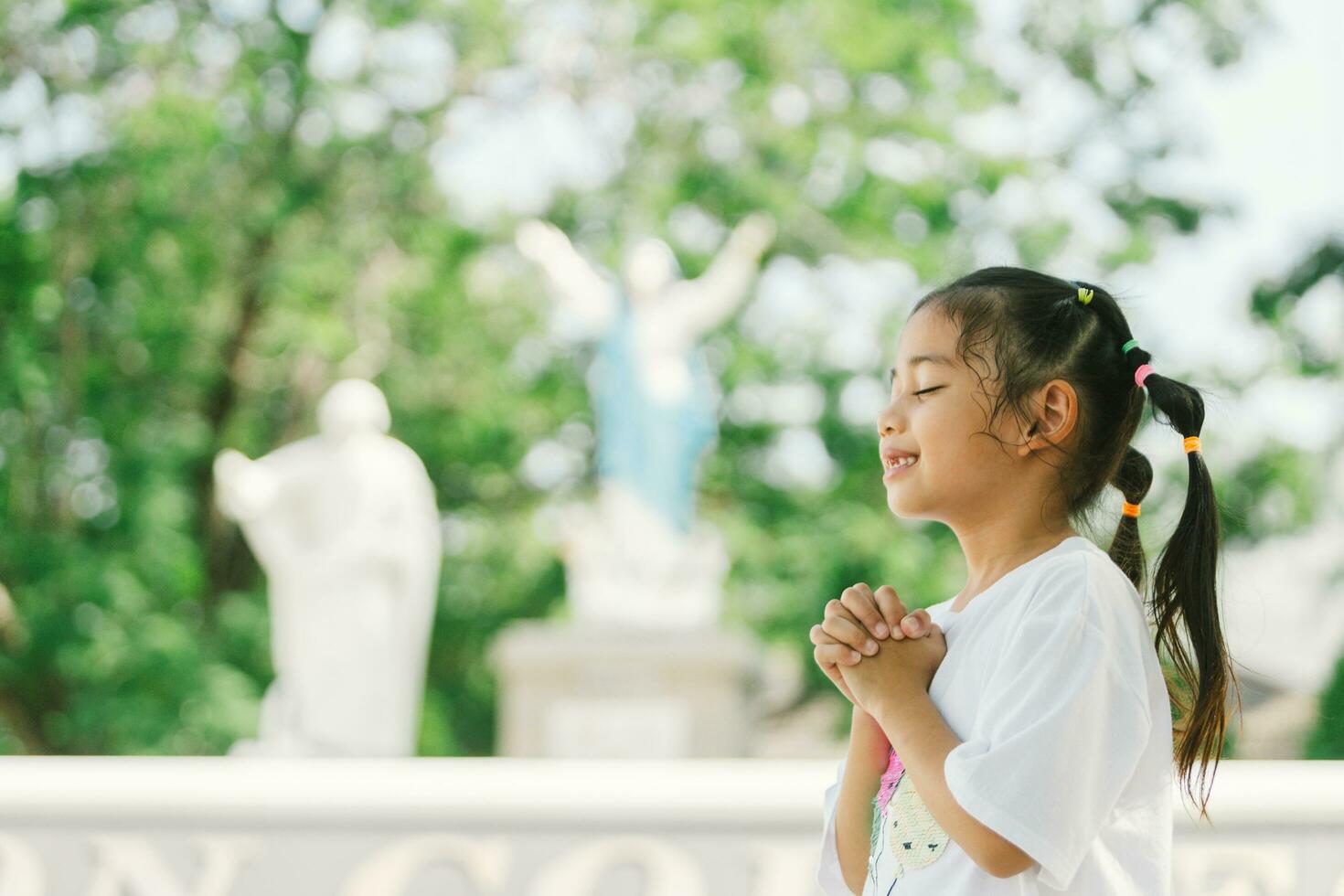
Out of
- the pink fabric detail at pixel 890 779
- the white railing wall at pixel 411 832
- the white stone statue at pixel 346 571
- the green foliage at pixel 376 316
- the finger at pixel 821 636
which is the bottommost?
the green foliage at pixel 376 316

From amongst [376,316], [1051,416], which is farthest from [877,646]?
[376,316]

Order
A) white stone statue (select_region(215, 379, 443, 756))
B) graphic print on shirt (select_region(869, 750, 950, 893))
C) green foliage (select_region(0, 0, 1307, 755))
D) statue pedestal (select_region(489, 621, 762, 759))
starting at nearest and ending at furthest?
graphic print on shirt (select_region(869, 750, 950, 893)) < white stone statue (select_region(215, 379, 443, 756)) < statue pedestal (select_region(489, 621, 762, 759)) < green foliage (select_region(0, 0, 1307, 755))

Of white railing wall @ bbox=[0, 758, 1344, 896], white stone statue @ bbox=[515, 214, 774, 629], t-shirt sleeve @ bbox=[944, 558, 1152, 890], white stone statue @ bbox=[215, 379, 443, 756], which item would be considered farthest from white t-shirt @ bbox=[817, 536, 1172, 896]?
white stone statue @ bbox=[515, 214, 774, 629]

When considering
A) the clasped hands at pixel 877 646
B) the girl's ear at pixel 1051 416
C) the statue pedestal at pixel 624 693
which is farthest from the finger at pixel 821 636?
the statue pedestal at pixel 624 693

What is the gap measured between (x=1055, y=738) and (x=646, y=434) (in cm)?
664

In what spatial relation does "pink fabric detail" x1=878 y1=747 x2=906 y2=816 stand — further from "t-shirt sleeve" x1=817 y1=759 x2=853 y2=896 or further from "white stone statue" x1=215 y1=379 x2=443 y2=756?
"white stone statue" x1=215 y1=379 x2=443 y2=756

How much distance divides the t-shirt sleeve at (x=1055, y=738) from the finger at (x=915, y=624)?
113mm

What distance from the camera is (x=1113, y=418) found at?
1.31 m

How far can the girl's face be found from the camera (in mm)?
1266

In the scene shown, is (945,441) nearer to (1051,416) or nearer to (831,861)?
(1051,416)

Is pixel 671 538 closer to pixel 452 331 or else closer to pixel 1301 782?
pixel 1301 782

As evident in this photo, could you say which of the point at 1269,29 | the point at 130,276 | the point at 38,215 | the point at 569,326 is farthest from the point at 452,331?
the point at 1269,29

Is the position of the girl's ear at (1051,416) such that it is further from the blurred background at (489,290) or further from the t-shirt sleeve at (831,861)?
the blurred background at (489,290)

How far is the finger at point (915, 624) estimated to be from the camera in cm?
124
